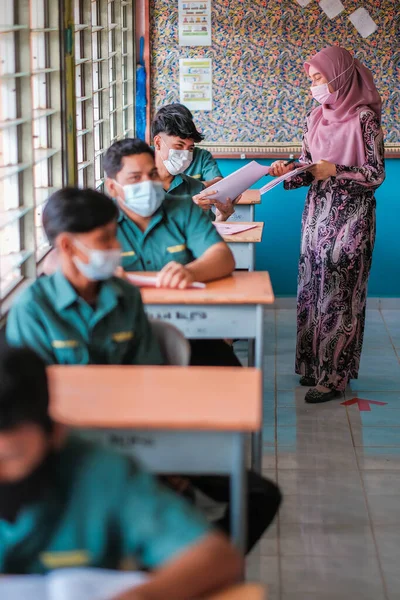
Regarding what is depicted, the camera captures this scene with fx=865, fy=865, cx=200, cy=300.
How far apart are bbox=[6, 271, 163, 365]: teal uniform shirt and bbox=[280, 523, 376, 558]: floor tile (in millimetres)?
1006

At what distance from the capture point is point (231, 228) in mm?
4832

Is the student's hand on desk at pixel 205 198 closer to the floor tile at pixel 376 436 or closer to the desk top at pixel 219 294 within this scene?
the desk top at pixel 219 294

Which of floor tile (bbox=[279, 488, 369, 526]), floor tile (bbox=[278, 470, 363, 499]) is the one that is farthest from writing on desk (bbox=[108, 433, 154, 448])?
floor tile (bbox=[278, 470, 363, 499])

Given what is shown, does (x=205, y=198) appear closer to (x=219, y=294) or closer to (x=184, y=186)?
(x=184, y=186)

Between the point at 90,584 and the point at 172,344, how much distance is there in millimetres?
1177

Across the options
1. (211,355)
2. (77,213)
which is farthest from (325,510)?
(77,213)

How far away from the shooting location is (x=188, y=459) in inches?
72.4

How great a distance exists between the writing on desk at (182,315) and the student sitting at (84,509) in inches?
59.6

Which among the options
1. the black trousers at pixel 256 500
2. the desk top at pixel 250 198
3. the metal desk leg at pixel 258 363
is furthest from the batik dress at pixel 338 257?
the black trousers at pixel 256 500

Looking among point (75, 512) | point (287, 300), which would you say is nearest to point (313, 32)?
point (287, 300)

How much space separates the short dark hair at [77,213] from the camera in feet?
7.81

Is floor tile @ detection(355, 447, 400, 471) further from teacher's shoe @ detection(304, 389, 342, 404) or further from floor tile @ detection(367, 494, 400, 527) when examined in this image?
teacher's shoe @ detection(304, 389, 342, 404)

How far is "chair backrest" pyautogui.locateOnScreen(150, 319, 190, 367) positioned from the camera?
2.45 metres

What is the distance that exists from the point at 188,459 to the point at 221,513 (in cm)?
26
